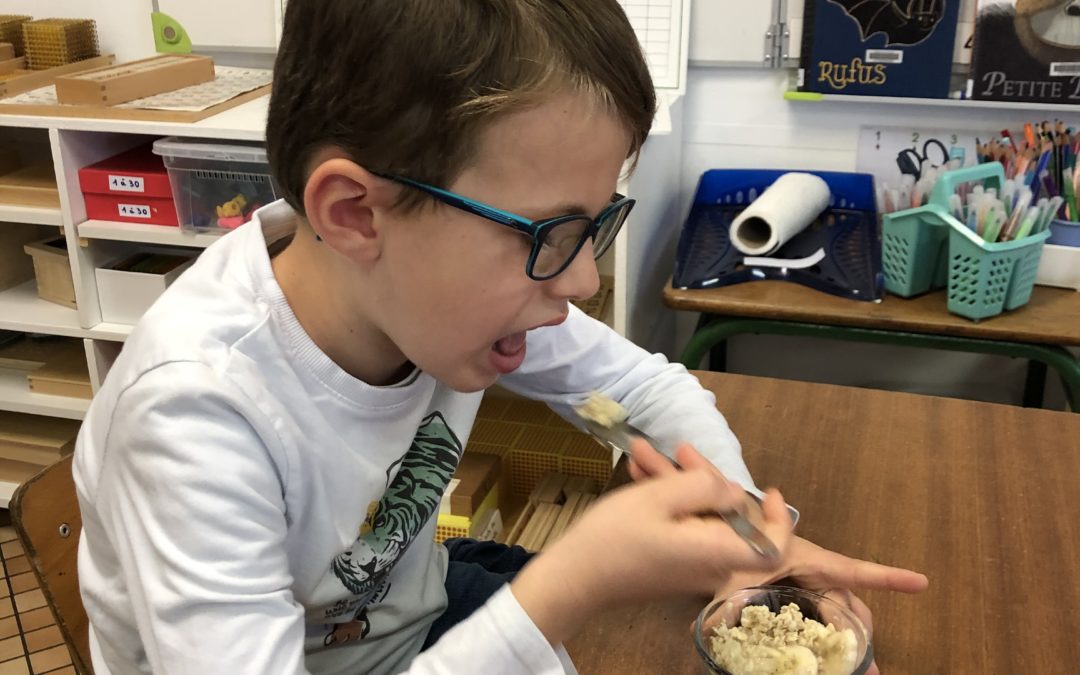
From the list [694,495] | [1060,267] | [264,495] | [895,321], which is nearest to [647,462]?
[694,495]

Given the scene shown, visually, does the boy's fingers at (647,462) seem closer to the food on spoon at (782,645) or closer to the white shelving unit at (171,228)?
the food on spoon at (782,645)

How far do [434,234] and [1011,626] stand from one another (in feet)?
1.65

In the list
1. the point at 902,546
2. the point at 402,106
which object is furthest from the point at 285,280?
the point at 902,546

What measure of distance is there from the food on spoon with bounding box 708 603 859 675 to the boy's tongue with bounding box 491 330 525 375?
0.25 meters

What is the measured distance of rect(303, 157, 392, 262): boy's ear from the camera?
662mm

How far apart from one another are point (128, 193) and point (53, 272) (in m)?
0.34

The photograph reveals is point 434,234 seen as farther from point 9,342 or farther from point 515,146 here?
point 9,342

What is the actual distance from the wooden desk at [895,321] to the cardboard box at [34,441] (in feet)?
4.34

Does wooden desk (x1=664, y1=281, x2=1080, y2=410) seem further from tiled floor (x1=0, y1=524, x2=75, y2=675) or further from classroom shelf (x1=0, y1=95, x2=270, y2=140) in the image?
tiled floor (x1=0, y1=524, x2=75, y2=675)

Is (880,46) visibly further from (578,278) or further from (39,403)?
(39,403)

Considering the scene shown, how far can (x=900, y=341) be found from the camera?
4.92 ft

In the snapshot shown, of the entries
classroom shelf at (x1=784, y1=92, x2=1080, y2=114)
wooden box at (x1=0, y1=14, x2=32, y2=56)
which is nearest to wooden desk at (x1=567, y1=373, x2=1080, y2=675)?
classroom shelf at (x1=784, y1=92, x2=1080, y2=114)

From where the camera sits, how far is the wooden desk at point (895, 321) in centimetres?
144

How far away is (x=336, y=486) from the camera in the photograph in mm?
774
